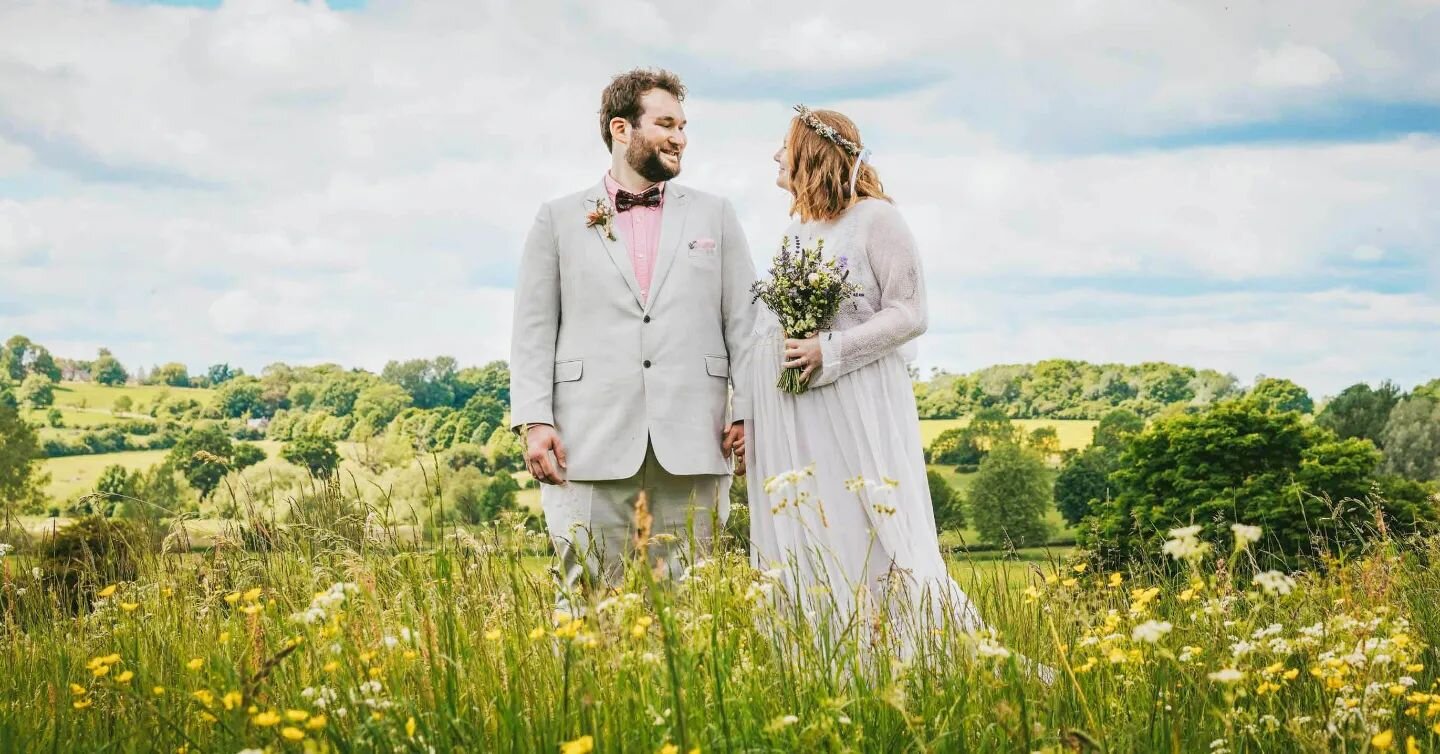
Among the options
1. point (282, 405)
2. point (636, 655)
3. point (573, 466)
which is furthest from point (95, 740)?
point (282, 405)

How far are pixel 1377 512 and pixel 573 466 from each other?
332 cm

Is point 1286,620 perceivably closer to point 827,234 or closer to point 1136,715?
point 1136,715

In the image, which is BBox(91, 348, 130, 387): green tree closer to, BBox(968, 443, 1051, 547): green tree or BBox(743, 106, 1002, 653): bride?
BBox(968, 443, 1051, 547): green tree

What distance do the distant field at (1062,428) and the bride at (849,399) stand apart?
37.2 m

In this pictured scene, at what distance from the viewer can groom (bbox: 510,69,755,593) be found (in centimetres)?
500

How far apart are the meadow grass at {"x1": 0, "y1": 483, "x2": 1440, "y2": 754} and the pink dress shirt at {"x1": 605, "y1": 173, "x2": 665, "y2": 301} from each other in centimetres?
155

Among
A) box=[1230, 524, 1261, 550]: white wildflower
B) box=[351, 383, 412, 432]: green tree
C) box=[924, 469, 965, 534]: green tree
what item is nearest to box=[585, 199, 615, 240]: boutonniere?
box=[1230, 524, 1261, 550]: white wildflower

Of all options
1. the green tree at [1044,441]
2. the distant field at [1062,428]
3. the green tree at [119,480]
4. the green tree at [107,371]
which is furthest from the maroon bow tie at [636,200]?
the green tree at [107,371]

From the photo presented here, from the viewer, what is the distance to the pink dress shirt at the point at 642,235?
5.14 metres

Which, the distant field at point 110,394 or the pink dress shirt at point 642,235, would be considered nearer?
the pink dress shirt at point 642,235

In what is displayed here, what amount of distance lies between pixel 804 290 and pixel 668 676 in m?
2.04

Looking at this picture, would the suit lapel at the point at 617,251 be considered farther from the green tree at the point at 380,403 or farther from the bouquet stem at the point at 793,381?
the green tree at the point at 380,403

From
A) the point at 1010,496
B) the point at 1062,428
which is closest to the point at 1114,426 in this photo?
the point at 1062,428

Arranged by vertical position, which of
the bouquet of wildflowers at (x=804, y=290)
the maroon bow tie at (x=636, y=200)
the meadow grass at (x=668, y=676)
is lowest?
the meadow grass at (x=668, y=676)
